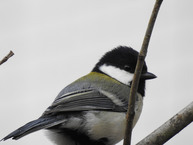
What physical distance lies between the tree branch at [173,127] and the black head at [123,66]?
55.6 inches

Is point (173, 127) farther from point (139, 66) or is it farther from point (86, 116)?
point (86, 116)

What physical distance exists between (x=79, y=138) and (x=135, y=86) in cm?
109

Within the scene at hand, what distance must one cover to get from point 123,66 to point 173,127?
157 centimetres

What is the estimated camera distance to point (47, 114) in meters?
2.57

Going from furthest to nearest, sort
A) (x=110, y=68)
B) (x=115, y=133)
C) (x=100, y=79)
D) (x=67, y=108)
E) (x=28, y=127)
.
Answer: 1. (x=110, y=68)
2. (x=100, y=79)
3. (x=115, y=133)
4. (x=67, y=108)
5. (x=28, y=127)

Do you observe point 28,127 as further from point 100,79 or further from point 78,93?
point 100,79

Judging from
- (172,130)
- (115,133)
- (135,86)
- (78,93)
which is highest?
(135,86)

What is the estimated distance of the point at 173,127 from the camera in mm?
2066

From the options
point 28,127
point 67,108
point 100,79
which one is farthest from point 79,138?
point 100,79

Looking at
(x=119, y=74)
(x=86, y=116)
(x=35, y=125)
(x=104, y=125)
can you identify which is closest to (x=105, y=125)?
(x=104, y=125)

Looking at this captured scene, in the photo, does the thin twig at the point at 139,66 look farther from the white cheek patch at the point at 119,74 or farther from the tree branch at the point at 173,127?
the white cheek patch at the point at 119,74

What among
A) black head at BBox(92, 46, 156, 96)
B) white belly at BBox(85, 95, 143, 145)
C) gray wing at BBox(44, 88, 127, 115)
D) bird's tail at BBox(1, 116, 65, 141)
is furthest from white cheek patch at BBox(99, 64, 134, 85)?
bird's tail at BBox(1, 116, 65, 141)

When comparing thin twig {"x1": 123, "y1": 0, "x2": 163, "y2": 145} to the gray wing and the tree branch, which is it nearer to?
the tree branch

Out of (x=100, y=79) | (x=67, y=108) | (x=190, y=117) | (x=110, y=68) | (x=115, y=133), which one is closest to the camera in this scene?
(x=190, y=117)
